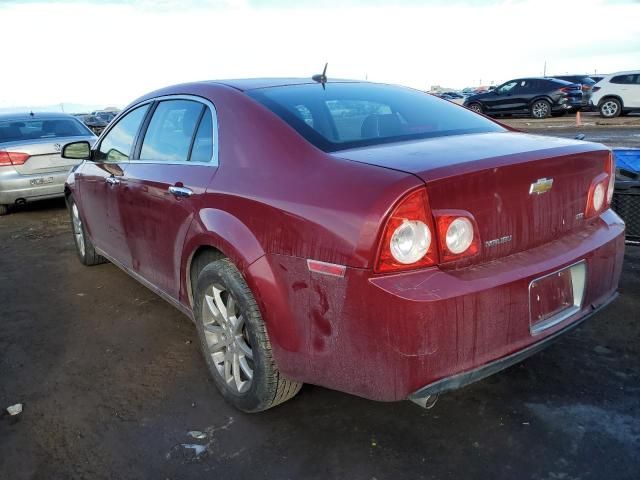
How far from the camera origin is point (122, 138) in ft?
13.5

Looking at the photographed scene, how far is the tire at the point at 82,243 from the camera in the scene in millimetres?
5137

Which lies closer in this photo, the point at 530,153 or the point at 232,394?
the point at 530,153

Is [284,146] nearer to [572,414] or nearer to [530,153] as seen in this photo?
[530,153]

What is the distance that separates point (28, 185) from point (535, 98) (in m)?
18.8

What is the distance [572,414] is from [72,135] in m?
7.73

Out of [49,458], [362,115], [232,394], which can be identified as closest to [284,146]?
[362,115]

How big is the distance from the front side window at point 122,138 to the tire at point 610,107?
19.0 m

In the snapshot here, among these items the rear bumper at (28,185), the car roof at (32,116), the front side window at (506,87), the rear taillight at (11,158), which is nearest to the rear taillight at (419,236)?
the rear bumper at (28,185)

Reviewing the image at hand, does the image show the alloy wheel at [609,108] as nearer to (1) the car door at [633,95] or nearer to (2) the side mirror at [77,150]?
(1) the car door at [633,95]

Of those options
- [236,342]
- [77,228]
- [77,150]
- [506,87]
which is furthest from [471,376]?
[506,87]

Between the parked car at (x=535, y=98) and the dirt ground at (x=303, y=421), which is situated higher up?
the parked car at (x=535, y=98)

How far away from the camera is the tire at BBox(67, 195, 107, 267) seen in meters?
5.14

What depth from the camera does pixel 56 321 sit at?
4.06m

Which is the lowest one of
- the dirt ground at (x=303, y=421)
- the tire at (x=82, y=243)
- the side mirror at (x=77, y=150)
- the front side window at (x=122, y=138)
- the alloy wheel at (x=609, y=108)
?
the dirt ground at (x=303, y=421)
